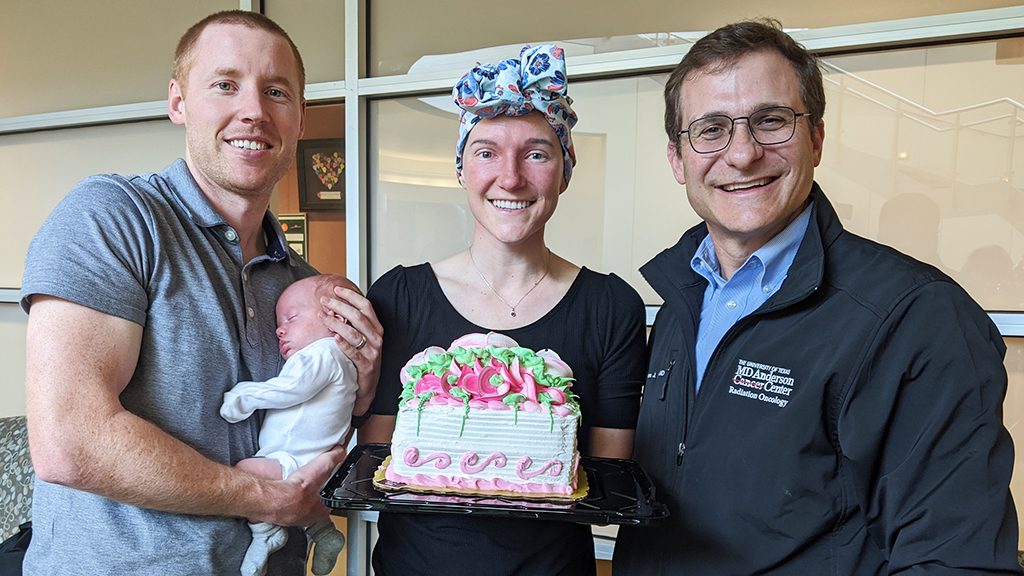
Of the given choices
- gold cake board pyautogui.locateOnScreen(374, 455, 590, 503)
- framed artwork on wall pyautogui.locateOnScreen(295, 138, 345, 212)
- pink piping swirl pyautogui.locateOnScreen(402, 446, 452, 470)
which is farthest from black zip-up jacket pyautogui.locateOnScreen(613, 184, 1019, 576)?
framed artwork on wall pyautogui.locateOnScreen(295, 138, 345, 212)

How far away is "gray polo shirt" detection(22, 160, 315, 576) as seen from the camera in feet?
4.71

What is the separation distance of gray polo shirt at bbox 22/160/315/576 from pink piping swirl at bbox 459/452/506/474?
554 millimetres

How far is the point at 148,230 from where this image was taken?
155 cm

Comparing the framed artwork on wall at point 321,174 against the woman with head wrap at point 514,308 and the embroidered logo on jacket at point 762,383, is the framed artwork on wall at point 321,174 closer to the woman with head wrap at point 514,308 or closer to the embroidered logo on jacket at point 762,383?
the woman with head wrap at point 514,308

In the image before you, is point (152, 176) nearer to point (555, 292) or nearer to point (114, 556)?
point (114, 556)

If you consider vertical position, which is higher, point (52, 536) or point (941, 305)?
point (941, 305)

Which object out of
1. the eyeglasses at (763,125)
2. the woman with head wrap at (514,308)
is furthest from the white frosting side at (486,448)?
the eyeglasses at (763,125)

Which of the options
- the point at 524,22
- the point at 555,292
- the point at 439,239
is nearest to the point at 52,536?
the point at 555,292

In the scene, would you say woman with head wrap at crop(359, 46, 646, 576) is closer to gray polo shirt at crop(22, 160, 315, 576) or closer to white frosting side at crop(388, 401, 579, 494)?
white frosting side at crop(388, 401, 579, 494)

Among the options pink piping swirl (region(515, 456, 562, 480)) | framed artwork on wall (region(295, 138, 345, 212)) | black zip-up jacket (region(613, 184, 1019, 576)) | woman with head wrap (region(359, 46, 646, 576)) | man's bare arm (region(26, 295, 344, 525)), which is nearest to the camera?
black zip-up jacket (region(613, 184, 1019, 576))

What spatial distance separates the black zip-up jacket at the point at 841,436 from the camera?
1.25m

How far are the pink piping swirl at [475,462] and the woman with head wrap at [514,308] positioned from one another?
23 cm

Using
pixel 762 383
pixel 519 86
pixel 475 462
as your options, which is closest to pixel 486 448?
pixel 475 462

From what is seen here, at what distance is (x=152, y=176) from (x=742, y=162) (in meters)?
1.37
